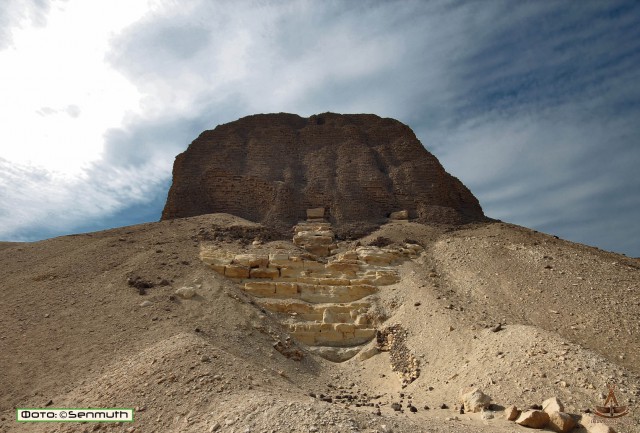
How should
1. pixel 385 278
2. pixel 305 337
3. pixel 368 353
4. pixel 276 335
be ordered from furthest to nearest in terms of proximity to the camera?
pixel 385 278 < pixel 305 337 < pixel 368 353 < pixel 276 335

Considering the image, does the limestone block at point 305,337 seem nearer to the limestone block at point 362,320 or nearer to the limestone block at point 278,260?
the limestone block at point 362,320

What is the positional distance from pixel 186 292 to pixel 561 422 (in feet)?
29.8

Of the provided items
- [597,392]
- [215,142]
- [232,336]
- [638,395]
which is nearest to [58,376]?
[232,336]

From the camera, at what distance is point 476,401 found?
308 inches

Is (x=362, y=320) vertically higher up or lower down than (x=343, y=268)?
lower down

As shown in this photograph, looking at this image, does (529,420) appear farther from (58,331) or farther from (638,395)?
(58,331)

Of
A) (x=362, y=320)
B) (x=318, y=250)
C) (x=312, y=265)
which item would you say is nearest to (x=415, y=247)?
(x=318, y=250)

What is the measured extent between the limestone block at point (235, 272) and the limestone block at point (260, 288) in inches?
18.3

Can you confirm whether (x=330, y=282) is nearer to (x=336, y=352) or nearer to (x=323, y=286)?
(x=323, y=286)

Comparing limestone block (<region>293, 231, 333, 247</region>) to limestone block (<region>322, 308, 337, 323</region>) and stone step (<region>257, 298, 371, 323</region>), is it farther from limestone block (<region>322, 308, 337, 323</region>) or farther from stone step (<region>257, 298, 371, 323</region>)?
limestone block (<region>322, 308, 337, 323</region>)

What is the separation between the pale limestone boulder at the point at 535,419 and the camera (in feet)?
22.6

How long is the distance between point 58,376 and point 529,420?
849 centimetres

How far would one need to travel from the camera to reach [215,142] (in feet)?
75.3

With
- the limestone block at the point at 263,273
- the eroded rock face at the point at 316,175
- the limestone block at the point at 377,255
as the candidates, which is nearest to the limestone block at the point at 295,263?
the limestone block at the point at 263,273
